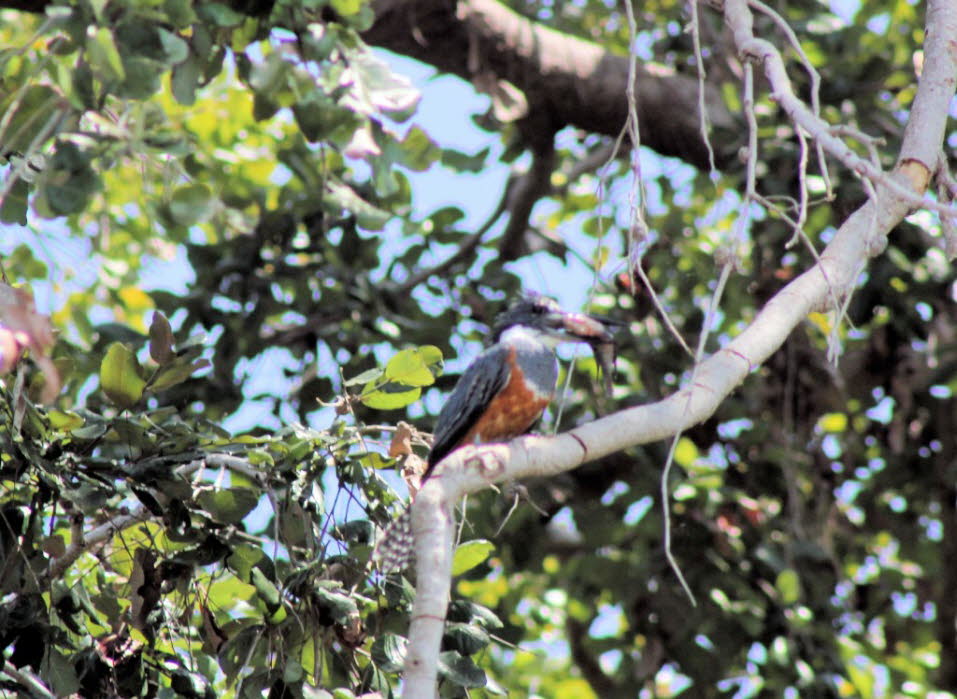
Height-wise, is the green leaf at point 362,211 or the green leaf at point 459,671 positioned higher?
the green leaf at point 362,211

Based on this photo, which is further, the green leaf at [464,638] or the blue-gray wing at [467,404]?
the blue-gray wing at [467,404]

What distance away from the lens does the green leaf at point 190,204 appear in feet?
9.12

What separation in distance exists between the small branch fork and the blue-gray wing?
1068 mm

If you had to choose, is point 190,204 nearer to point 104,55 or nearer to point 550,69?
point 104,55

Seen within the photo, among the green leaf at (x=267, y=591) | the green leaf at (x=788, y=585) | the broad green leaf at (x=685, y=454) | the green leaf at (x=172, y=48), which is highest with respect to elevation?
the green leaf at (x=172, y=48)

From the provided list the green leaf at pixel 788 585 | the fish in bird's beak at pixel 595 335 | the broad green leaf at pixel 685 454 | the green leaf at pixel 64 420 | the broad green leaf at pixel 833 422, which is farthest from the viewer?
the broad green leaf at pixel 833 422

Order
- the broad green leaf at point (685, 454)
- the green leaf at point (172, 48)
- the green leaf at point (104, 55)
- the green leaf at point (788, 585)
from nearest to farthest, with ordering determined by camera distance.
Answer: the green leaf at point (104, 55), the green leaf at point (172, 48), the green leaf at point (788, 585), the broad green leaf at point (685, 454)

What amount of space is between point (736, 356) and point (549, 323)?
1.29 meters

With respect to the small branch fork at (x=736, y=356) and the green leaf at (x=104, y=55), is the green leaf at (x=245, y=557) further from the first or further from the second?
the green leaf at (x=104, y=55)

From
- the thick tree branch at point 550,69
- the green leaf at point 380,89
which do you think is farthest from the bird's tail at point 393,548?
the thick tree branch at point 550,69

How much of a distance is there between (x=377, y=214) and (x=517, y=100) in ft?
6.03

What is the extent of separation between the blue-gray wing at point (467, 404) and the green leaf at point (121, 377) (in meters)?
0.83

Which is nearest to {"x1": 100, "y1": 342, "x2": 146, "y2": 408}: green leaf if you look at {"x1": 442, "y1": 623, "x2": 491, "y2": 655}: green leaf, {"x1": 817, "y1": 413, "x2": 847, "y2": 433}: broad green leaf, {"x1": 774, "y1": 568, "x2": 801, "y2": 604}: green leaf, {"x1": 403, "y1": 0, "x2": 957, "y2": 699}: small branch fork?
{"x1": 442, "y1": 623, "x2": 491, "y2": 655}: green leaf

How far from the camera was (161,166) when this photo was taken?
2916mm
